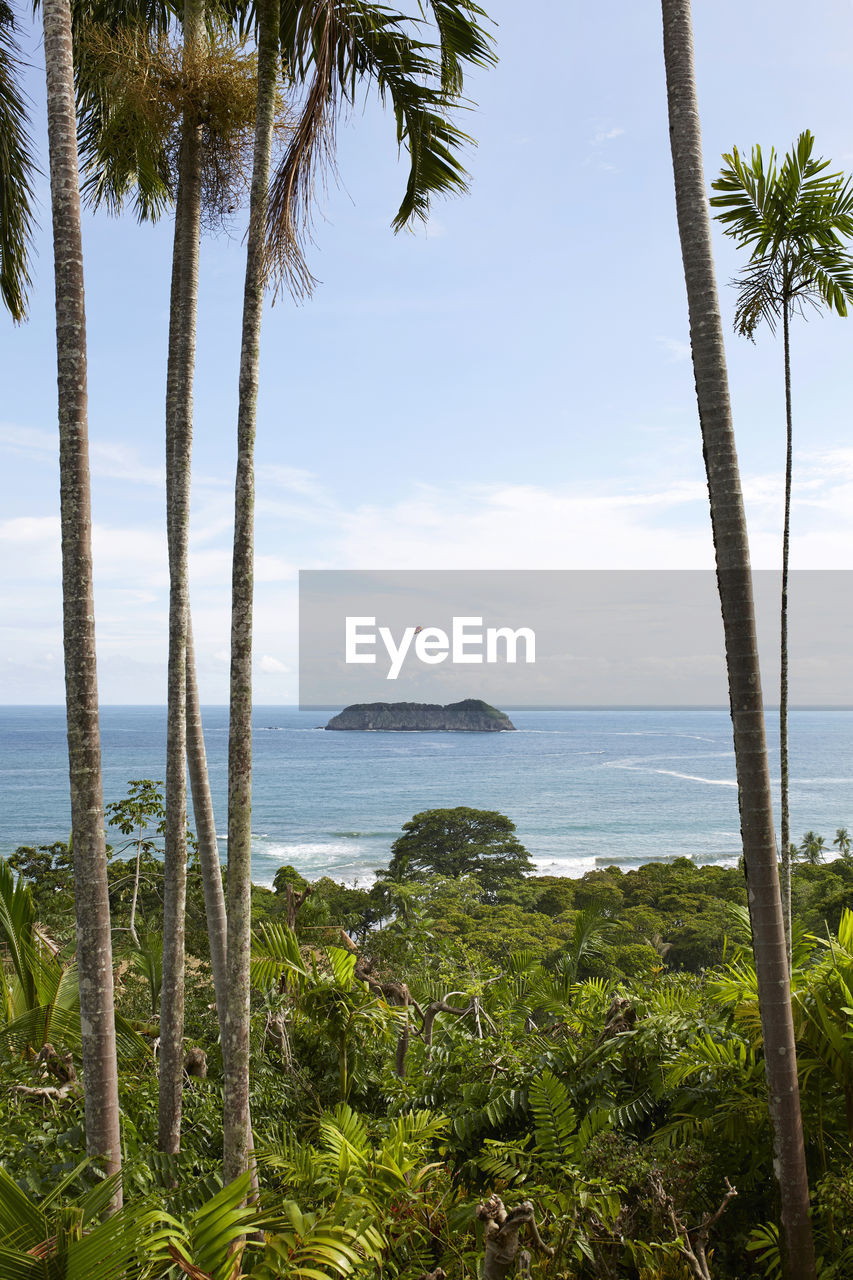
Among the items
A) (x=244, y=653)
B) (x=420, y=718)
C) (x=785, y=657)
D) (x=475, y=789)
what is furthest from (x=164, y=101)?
(x=420, y=718)

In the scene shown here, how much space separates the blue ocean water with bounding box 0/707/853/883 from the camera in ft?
143

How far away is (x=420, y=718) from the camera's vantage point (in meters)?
101

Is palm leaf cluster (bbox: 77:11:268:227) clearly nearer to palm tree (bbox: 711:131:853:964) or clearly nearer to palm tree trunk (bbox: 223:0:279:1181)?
palm tree trunk (bbox: 223:0:279:1181)

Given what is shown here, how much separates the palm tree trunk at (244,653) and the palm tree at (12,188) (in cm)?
191

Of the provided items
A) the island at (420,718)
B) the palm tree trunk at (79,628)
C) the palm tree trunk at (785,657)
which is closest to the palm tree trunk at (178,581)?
the palm tree trunk at (79,628)

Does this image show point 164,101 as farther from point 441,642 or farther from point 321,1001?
point 441,642

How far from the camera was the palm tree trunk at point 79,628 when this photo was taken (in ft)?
8.27

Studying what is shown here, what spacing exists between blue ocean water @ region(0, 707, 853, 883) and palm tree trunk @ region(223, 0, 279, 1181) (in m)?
34.0

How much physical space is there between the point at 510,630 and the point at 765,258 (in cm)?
8909

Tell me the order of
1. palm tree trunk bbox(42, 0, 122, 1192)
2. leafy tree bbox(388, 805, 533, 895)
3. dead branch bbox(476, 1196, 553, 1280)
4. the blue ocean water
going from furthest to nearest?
1. the blue ocean water
2. leafy tree bbox(388, 805, 533, 895)
3. palm tree trunk bbox(42, 0, 122, 1192)
4. dead branch bbox(476, 1196, 553, 1280)

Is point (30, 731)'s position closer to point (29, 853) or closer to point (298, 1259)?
point (29, 853)

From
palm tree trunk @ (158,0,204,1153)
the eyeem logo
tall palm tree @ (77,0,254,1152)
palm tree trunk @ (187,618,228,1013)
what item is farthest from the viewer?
the eyeem logo

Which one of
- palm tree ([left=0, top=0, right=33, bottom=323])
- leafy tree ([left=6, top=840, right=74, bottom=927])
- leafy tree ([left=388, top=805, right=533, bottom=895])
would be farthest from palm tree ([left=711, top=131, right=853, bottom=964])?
leafy tree ([left=388, top=805, right=533, bottom=895])

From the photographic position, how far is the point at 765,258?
15.2 ft
